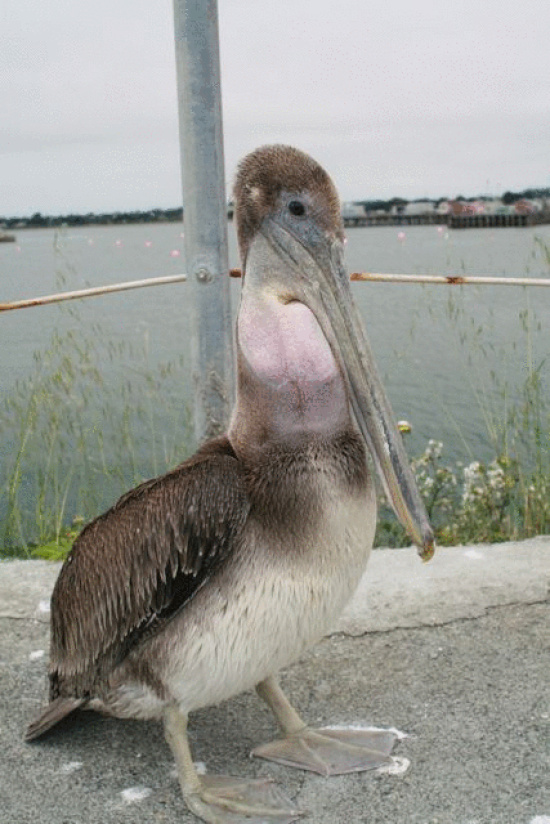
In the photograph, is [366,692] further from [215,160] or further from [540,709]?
[215,160]

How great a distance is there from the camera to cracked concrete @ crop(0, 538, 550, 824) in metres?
2.39

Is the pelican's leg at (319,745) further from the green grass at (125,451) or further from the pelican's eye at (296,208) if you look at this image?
the green grass at (125,451)

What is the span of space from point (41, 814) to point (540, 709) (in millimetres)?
1321

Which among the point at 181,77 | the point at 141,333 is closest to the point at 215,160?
the point at 181,77

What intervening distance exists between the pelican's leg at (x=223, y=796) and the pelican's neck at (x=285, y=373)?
2.37ft

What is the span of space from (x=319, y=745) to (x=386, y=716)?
266mm

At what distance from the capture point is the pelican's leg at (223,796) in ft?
7.70

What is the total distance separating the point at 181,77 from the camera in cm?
322

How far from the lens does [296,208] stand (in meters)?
2.31

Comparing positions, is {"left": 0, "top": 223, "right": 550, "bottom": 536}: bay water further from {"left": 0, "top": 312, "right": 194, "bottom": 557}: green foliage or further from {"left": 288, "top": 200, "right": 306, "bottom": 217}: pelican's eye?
{"left": 288, "top": 200, "right": 306, "bottom": 217}: pelican's eye

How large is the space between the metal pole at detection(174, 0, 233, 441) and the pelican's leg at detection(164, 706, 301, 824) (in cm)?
124

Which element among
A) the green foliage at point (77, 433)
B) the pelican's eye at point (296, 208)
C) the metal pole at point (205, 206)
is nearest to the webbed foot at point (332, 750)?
the metal pole at point (205, 206)

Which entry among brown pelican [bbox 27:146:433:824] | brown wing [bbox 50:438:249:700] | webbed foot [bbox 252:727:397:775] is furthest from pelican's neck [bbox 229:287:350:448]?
webbed foot [bbox 252:727:397:775]

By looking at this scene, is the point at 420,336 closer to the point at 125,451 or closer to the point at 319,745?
the point at 125,451
